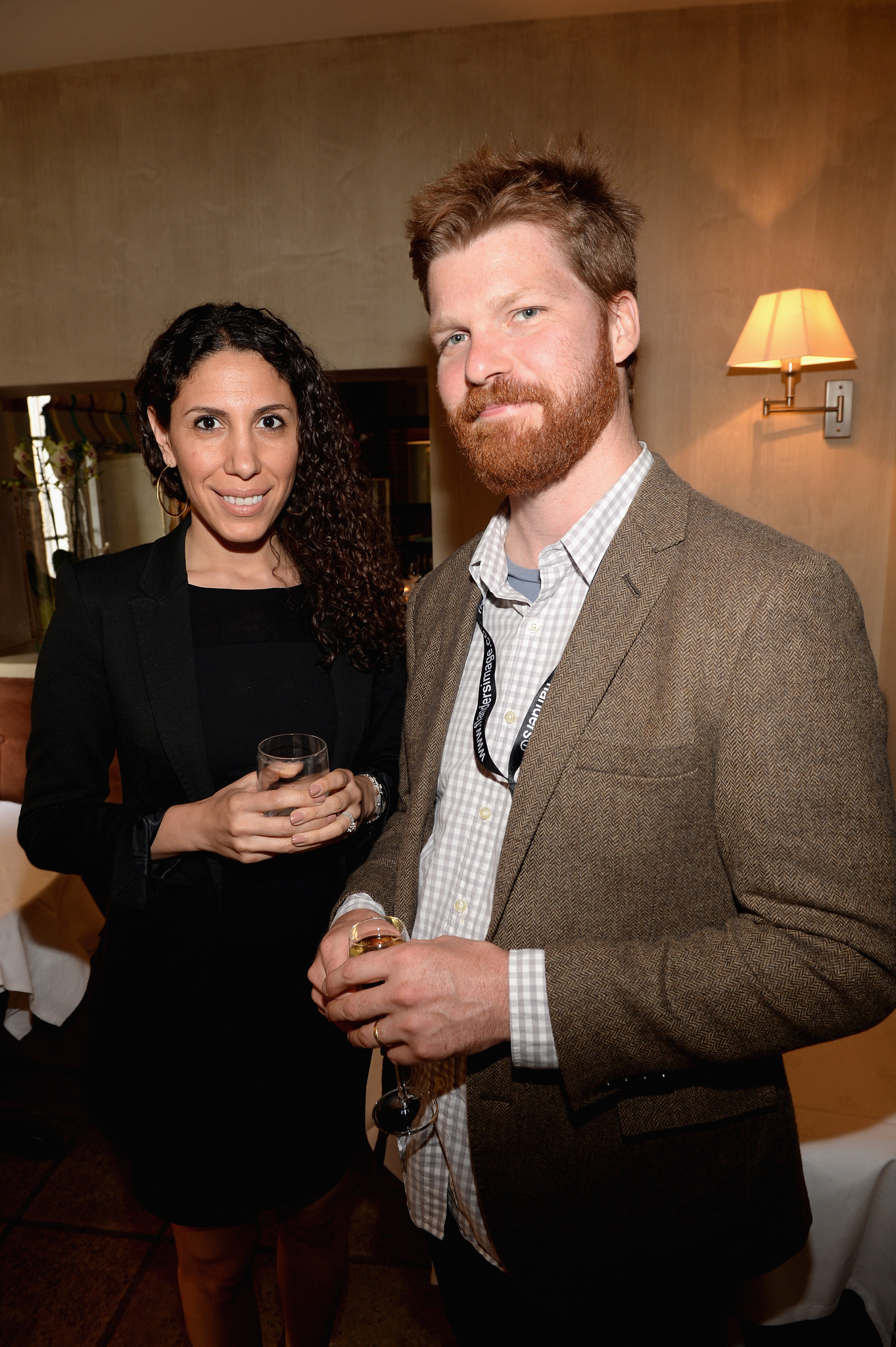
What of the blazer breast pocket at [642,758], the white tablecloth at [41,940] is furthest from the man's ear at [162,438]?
the white tablecloth at [41,940]

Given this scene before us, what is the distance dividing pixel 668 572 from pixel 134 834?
41.8 inches

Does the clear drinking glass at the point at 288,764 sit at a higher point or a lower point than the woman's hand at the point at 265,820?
higher

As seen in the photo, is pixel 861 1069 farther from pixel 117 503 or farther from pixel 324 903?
pixel 117 503

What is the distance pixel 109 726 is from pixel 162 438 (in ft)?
2.00

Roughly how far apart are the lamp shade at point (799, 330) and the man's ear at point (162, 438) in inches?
88.7

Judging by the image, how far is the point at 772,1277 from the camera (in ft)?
5.65

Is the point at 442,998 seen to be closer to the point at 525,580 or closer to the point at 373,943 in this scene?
the point at 373,943

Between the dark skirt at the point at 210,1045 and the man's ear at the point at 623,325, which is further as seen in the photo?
the dark skirt at the point at 210,1045

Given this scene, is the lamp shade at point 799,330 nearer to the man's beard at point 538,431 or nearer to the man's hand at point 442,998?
the man's beard at point 538,431

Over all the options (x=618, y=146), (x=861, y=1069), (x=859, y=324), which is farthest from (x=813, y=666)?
(x=618, y=146)

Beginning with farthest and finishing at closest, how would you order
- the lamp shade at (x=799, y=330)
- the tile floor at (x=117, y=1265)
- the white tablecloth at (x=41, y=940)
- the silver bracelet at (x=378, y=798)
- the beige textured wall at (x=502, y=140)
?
the beige textured wall at (x=502, y=140)
the lamp shade at (x=799, y=330)
the white tablecloth at (x=41, y=940)
the tile floor at (x=117, y=1265)
the silver bracelet at (x=378, y=798)

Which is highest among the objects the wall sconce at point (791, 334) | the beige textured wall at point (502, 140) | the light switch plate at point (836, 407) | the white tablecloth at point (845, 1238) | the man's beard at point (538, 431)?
the beige textured wall at point (502, 140)

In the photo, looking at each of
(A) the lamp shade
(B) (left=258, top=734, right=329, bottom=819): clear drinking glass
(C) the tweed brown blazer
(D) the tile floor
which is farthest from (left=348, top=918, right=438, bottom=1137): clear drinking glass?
(A) the lamp shade

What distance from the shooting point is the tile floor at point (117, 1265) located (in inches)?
82.4
